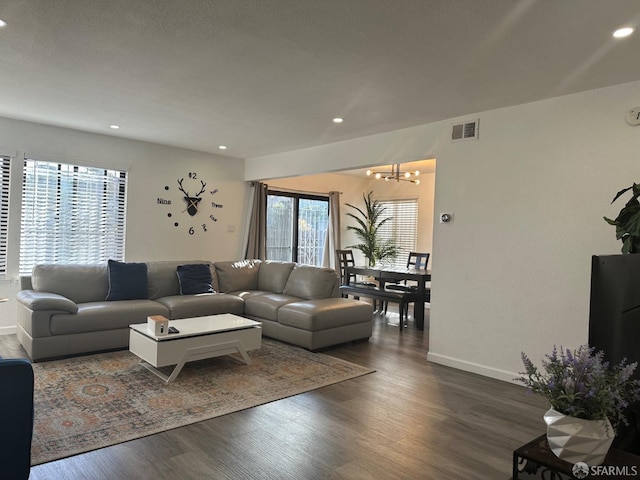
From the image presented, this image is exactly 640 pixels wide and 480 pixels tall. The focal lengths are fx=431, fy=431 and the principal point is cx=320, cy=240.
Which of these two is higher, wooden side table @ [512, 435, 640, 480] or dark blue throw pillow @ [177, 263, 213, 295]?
dark blue throw pillow @ [177, 263, 213, 295]

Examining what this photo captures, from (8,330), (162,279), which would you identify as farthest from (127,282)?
(8,330)

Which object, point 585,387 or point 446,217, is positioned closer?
point 585,387

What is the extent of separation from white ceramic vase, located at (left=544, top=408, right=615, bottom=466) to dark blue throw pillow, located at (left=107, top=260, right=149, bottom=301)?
4.77 metres

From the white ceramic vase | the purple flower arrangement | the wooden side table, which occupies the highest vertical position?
the purple flower arrangement

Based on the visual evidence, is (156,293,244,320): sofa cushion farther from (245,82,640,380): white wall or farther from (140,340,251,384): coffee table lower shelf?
(245,82,640,380): white wall

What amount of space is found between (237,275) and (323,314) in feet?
6.56

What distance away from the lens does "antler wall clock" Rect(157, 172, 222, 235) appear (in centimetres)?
659

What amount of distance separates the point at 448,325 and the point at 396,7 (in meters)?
3.19

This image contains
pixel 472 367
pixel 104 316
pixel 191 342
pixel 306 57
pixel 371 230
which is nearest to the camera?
pixel 306 57

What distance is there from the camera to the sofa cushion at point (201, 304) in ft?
16.6

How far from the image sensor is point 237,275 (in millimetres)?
6379

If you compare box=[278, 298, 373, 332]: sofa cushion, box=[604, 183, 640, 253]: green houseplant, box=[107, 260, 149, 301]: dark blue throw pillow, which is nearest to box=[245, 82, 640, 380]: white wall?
box=[604, 183, 640, 253]: green houseplant

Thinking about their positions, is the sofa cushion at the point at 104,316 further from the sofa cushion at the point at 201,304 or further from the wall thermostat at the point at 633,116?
the wall thermostat at the point at 633,116

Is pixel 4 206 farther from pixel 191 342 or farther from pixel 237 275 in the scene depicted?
pixel 191 342
